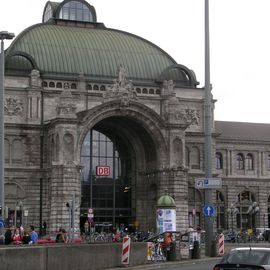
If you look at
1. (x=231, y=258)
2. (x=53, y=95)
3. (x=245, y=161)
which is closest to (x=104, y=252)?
(x=231, y=258)

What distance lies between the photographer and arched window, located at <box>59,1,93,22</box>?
300ft

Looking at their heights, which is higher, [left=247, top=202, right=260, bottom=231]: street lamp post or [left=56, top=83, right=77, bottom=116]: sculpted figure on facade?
[left=56, top=83, right=77, bottom=116]: sculpted figure on facade

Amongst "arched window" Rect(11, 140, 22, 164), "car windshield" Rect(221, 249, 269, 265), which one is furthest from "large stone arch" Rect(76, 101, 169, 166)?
"car windshield" Rect(221, 249, 269, 265)

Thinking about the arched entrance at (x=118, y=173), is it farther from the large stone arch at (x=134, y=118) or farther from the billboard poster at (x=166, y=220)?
the billboard poster at (x=166, y=220)

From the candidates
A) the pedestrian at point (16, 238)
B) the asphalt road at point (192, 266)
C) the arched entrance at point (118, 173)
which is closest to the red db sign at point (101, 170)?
the arched entrance at point (118, 173)

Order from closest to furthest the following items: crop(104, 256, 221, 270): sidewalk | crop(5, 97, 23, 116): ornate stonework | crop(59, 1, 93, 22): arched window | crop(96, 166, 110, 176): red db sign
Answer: crop(104, 256, 221, 270): sidewalk → crop(5, 97, 23, 116): ornate stonework → crop(96, 166, 110, 176): red db sign → crop(59, 1, 93, 22): arched window

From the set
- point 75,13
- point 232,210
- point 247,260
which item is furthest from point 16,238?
point 75,13

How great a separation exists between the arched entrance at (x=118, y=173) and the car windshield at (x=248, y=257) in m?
56.9

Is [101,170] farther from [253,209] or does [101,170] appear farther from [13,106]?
[253,209]

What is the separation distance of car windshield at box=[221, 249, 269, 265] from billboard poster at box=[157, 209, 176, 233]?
35.3 metres

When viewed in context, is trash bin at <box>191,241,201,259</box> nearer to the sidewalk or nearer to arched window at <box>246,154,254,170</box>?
the sidewalk

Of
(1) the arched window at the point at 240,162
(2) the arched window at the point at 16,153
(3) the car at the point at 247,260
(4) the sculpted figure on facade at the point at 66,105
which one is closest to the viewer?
(3) the car at the point at 247,260

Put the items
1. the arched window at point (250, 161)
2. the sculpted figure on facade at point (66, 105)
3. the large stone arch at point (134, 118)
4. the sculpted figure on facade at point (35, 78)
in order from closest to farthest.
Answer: the sculpted figure on facade at point (66, 105), the large stone arch at point (134, 118), the sculpted figure on facade at point (35, 78), the arched window at point (250, 161)

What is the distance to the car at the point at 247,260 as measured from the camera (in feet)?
74.5
